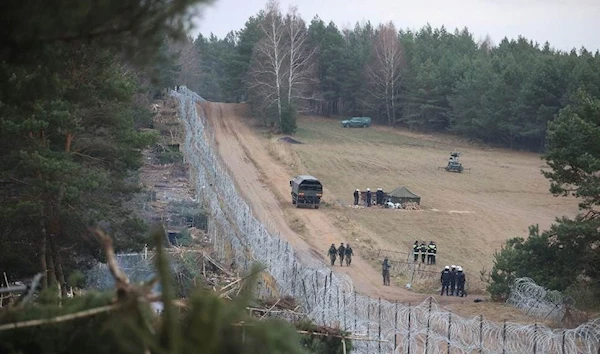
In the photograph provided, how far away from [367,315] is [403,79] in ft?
223

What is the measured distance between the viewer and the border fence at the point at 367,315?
13805 mm

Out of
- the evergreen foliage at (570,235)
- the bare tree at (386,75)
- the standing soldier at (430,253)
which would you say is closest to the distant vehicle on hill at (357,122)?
the bare tree at (386,75)

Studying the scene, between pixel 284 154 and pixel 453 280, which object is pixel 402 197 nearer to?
pixel 284 154

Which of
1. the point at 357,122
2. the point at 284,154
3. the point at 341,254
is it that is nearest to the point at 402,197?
the point at 341,254

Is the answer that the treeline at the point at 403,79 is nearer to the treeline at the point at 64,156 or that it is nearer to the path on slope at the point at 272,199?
the path on slope at the point at 272,199

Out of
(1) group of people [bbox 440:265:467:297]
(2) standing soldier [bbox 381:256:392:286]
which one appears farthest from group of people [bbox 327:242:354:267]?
(1) group of people [bbox 440:265:467:297]

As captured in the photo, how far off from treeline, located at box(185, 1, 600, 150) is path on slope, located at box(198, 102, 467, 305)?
426 cm

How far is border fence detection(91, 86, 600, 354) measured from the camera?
543 inches

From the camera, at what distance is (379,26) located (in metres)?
101

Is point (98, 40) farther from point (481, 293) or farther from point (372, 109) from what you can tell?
point (372, 109)

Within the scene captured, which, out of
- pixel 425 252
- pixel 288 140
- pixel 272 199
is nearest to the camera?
pixel 425 252

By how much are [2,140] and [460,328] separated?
1003cm

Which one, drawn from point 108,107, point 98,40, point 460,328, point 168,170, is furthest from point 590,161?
point 168,170

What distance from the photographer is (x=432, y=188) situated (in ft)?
164
